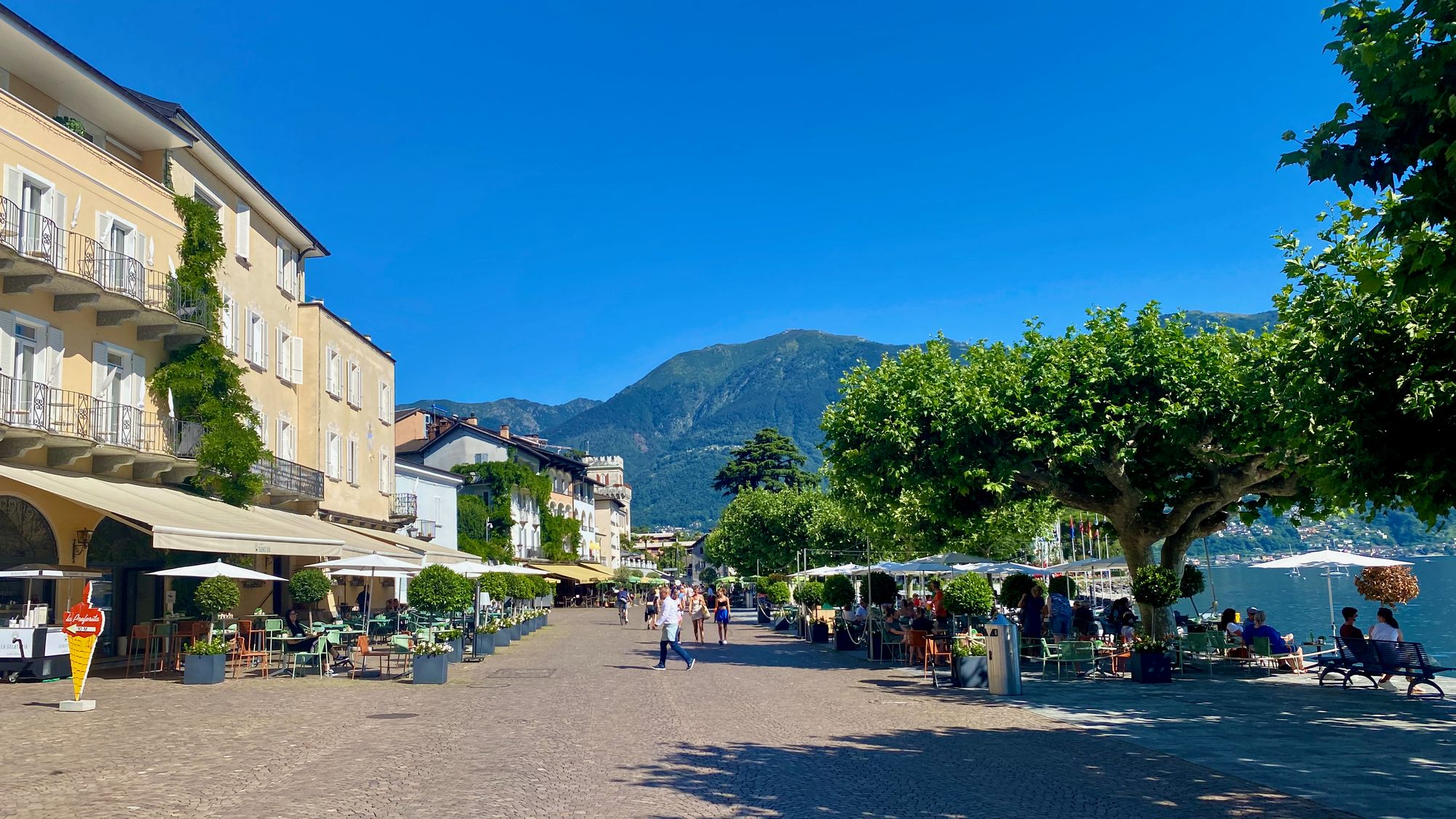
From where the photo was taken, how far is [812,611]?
36.9 m

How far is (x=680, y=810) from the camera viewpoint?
8.38m

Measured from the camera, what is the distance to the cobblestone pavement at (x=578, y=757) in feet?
28.2

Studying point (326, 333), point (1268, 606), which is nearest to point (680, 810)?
point (326, 333)

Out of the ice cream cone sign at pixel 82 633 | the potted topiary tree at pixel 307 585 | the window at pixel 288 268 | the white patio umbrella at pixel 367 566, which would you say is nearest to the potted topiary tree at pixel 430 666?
Answer: the white patio umbrella at pixel 367 566

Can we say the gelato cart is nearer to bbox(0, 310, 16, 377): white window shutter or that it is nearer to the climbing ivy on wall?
bbox(0, 310, 16, 377): white window shutter

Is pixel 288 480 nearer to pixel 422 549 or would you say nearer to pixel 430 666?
pixel 422 549

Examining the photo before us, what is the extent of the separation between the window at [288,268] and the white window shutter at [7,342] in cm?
1322

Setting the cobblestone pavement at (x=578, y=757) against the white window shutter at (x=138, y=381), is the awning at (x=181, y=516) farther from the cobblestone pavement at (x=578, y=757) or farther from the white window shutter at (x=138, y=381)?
the cobblestone pavement at (x=578, y=757)

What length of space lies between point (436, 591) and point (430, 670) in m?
4.36

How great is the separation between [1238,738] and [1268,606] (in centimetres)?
8811

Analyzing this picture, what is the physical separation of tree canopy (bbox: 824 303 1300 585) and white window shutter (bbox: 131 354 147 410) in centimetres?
1523

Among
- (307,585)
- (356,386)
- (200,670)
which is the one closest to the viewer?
(200,670)

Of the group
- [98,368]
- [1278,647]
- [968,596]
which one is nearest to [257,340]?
[98,368]

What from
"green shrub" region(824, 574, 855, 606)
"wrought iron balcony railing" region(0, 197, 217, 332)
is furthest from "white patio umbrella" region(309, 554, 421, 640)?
"green shrub" region(824, 574, 855, 606)
